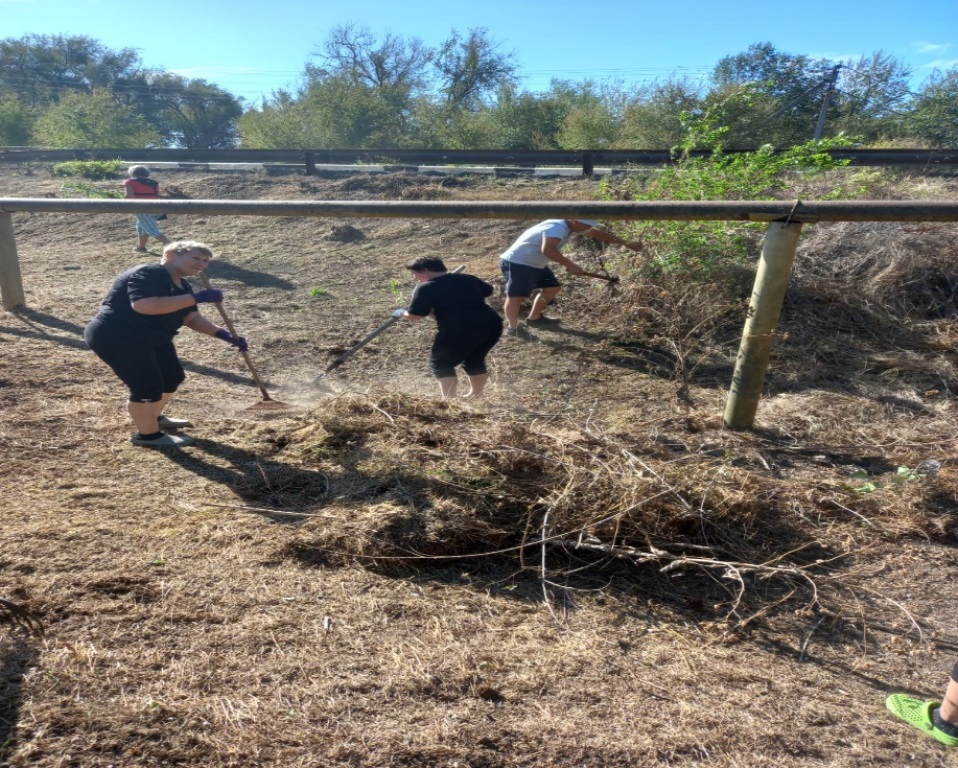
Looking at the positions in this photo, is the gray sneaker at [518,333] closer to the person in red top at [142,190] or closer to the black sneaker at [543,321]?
the black sneaker at [543,321]

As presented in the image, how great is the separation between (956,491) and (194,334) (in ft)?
21.6

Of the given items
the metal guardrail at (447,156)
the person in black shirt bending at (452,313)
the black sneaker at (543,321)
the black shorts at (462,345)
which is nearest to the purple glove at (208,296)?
the person in black shirt bending at (452,313)

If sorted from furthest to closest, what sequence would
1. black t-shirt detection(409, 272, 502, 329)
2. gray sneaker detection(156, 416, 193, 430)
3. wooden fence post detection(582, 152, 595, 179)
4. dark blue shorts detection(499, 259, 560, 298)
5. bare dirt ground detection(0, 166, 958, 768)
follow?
wooden fence post detection(582, 152, 595, 179), dark blue shorts detection(499, 259, 560, 298), black t-shirt detection(409, 272, 502, 329), gray sneaker detection(156, 416, 193, 430), bare dirt ground detection(0, 166, 958, 768)

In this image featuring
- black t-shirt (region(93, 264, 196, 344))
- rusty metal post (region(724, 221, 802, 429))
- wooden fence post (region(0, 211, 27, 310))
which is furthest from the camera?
wooden fence post (region(0, 211, 27, 310))

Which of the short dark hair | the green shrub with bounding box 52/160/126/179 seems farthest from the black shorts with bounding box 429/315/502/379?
the green shrub with bounding box 52/160/126/179

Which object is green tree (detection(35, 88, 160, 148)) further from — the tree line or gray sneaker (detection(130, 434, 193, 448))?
gray sneaker (detection(130, 434, 193, 448))

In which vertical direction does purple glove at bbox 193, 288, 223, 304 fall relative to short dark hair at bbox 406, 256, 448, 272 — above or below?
below

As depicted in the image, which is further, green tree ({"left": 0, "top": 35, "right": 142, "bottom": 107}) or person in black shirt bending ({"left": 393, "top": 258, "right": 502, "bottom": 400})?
green tree ({"left": 0, "top": 35, "right": 142, "bottom": 107})

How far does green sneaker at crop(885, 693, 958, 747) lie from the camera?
7.07 feet

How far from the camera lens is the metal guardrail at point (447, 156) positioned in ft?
38.5

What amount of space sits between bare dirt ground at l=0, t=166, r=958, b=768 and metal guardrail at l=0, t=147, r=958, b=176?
7.60 metres

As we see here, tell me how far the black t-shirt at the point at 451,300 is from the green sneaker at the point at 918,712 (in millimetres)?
3439

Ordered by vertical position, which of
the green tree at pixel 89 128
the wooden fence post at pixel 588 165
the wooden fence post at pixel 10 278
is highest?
the green tree at pixel 89 128

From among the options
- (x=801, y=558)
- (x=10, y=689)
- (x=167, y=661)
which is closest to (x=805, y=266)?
(x=801, y=558)
